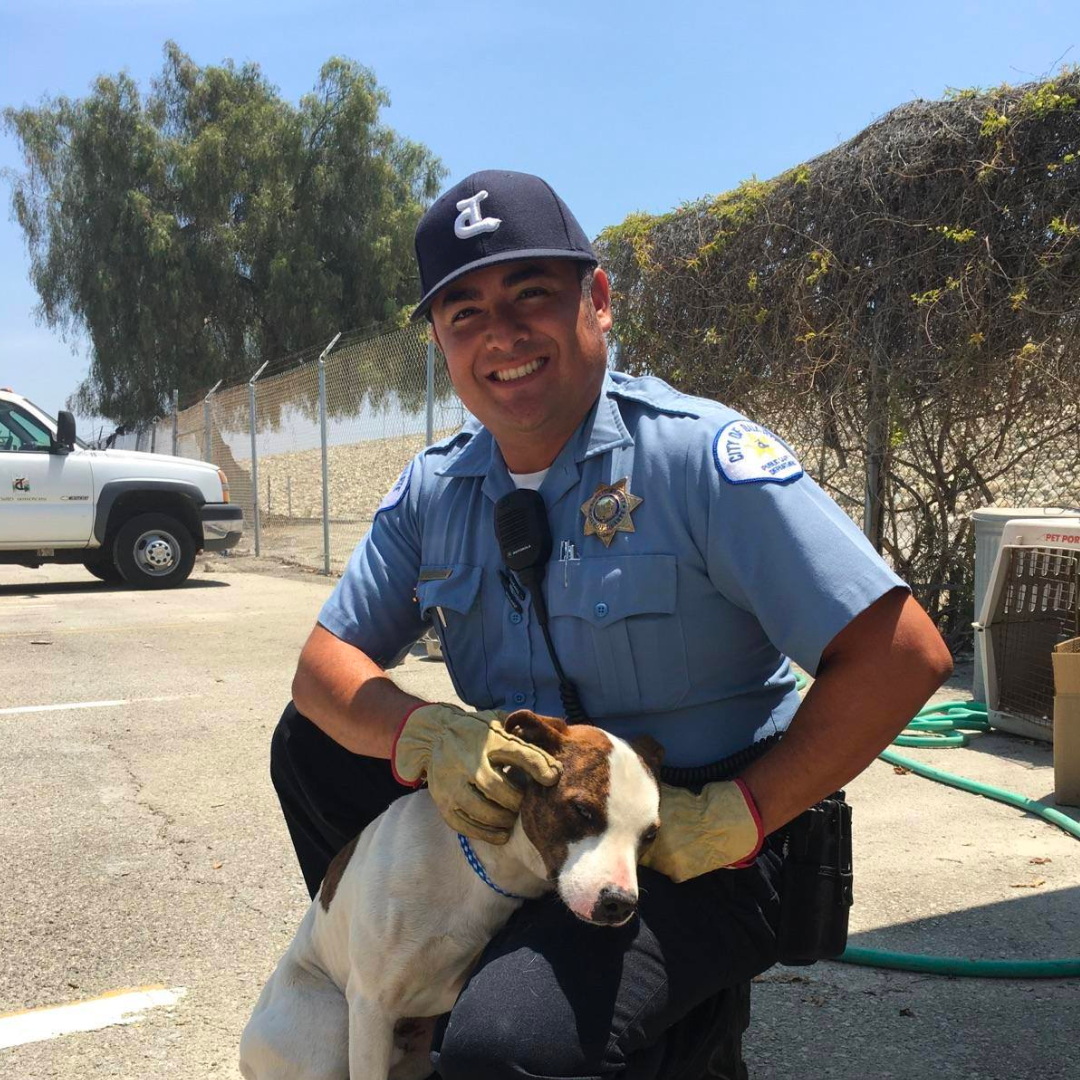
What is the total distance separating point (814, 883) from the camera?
6.37 feet

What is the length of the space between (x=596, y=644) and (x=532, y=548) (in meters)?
0.21

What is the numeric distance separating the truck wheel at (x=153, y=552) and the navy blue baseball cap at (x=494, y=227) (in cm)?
987

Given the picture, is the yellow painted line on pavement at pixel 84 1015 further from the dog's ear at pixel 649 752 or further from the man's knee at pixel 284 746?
the dog's ear at pixel 649 752

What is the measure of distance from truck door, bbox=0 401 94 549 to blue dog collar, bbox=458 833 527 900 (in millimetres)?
10014

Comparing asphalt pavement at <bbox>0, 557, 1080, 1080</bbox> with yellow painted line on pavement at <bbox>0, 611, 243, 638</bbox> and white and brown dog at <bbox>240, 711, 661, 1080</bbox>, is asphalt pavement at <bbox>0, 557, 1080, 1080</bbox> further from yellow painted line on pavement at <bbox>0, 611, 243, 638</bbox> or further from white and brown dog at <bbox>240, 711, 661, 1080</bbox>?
yellow painted line on pavement at <bbox>0, 611, 243, 638</bbox>

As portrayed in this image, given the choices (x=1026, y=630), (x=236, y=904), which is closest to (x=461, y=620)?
(x=236, y=904)

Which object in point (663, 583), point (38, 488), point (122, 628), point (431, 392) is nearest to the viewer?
point (663, 583)

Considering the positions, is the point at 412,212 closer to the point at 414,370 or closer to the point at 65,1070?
the point at 414,370

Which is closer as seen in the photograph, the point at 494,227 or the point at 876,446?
the point at 494,227

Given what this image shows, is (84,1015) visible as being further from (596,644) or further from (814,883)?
(814,883)

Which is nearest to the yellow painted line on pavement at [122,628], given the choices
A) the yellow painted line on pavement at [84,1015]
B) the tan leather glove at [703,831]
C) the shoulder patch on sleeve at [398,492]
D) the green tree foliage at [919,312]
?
the green tree foliage at [919,312]

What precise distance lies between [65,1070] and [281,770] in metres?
0.80

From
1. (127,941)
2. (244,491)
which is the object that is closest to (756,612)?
(127,941)

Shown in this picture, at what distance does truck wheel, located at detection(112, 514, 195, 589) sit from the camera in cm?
1123
